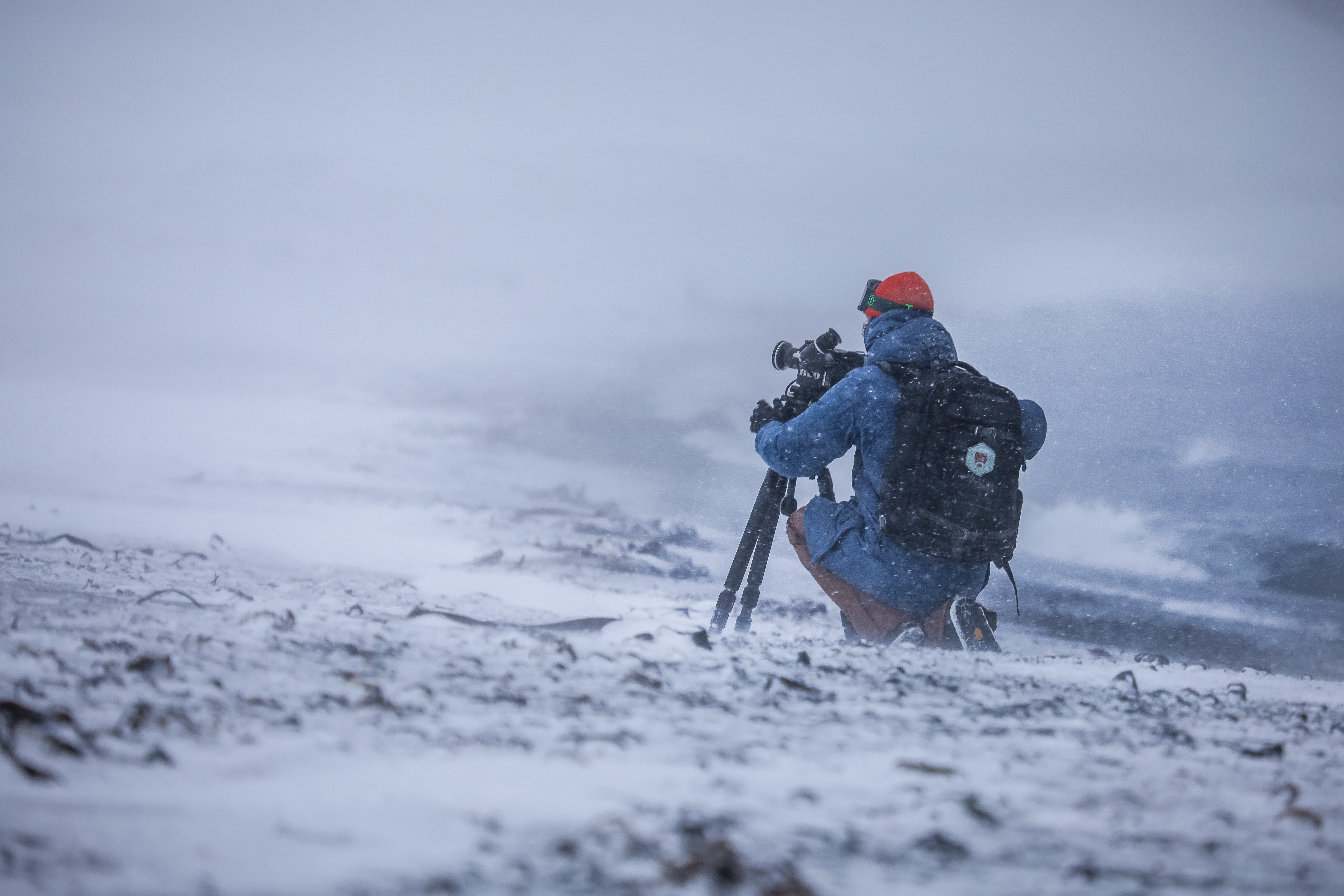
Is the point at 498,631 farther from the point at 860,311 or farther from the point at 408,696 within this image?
the point at 860,311

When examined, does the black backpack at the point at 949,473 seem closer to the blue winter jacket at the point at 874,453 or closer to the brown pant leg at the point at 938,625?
the blue winter jacket at the point at 874,453

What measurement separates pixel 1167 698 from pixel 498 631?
2719 millimetres

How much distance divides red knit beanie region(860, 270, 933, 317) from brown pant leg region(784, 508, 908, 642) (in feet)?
4.44

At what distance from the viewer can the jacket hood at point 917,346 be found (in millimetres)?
4078

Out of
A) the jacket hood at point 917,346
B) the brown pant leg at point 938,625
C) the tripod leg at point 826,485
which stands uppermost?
the jacket hood at point 917,346

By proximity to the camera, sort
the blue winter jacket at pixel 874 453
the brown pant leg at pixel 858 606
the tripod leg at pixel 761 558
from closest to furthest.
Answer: the blue winter jacket at pixel 874 453 → the brown pant leg at pixel 858 606 → the tripod leg at pixel 761 558

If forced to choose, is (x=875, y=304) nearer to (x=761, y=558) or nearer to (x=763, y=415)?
(x=763, y=415)

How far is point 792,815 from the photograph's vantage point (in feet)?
4.39

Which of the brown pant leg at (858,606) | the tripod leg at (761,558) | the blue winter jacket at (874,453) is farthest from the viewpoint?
the tripod leg at (761,558)

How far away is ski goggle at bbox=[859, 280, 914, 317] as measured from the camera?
4.32 m

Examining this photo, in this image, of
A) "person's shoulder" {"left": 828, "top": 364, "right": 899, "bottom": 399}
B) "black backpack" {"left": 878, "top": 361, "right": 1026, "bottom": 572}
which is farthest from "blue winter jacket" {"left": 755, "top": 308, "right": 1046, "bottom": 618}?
"black backpack" {"left": 878, "top": 361, "right": 1026, "bottom": 572}

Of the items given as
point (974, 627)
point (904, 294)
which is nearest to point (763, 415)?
point (904, 294)

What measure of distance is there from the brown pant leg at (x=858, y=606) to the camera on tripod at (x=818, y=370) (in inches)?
26.5

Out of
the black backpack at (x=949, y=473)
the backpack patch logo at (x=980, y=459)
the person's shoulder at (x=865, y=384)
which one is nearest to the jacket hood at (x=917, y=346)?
the person's shoulder at (x=865, y=384)
